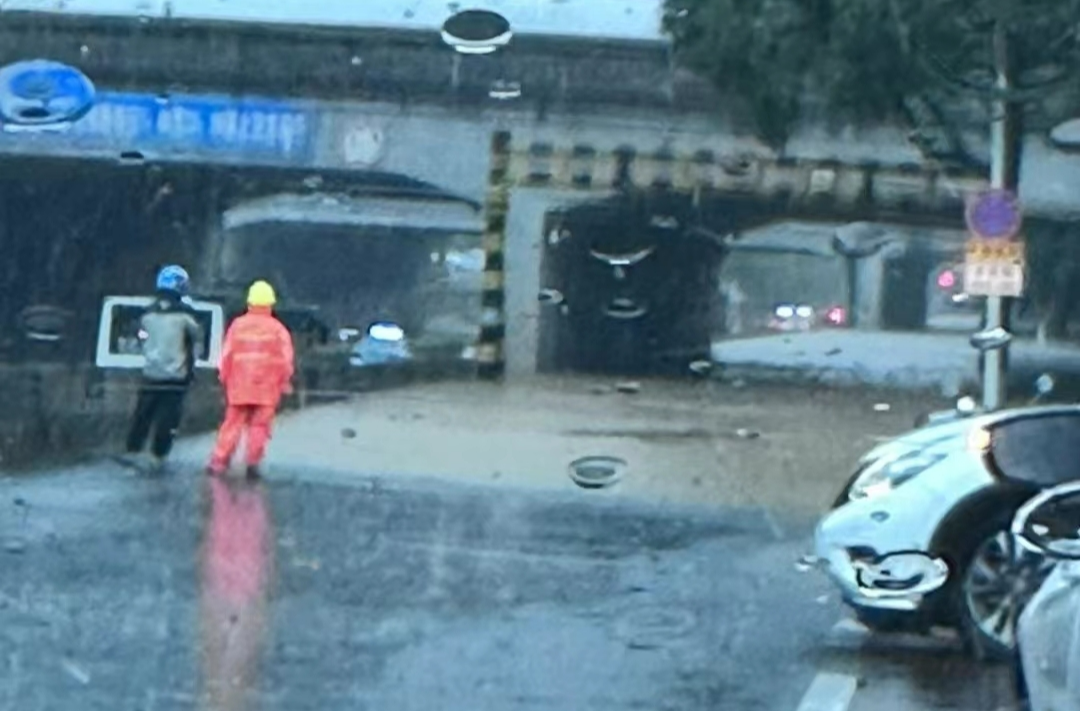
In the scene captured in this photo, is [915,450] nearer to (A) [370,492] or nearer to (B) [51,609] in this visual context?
(B) [51,609]

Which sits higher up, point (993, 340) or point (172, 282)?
point (172, 282)

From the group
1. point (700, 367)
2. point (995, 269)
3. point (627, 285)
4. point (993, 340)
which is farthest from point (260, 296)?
point (627, 285)

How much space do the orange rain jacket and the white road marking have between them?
1003 cm

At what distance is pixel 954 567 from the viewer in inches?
556

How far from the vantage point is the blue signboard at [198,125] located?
4528 cm

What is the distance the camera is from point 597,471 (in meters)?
25.1

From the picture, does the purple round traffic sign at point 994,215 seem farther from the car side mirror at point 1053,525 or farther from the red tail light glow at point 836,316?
the car side mirror at point 1053,525

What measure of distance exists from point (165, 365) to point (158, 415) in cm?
50

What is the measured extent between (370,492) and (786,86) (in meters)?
9.05

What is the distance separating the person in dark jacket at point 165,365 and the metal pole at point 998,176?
752 cm

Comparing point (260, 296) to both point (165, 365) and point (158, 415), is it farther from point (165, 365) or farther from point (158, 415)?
point (158, 415)

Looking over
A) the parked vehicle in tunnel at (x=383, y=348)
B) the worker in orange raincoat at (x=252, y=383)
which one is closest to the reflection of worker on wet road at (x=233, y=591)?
the worker in orange raincoat at (x=252, y=383)

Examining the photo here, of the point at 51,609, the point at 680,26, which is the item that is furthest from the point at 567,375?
the point at 51,609

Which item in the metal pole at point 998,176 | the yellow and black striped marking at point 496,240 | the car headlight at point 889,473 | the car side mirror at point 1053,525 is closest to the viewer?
the car side mirror at point 1053,525
